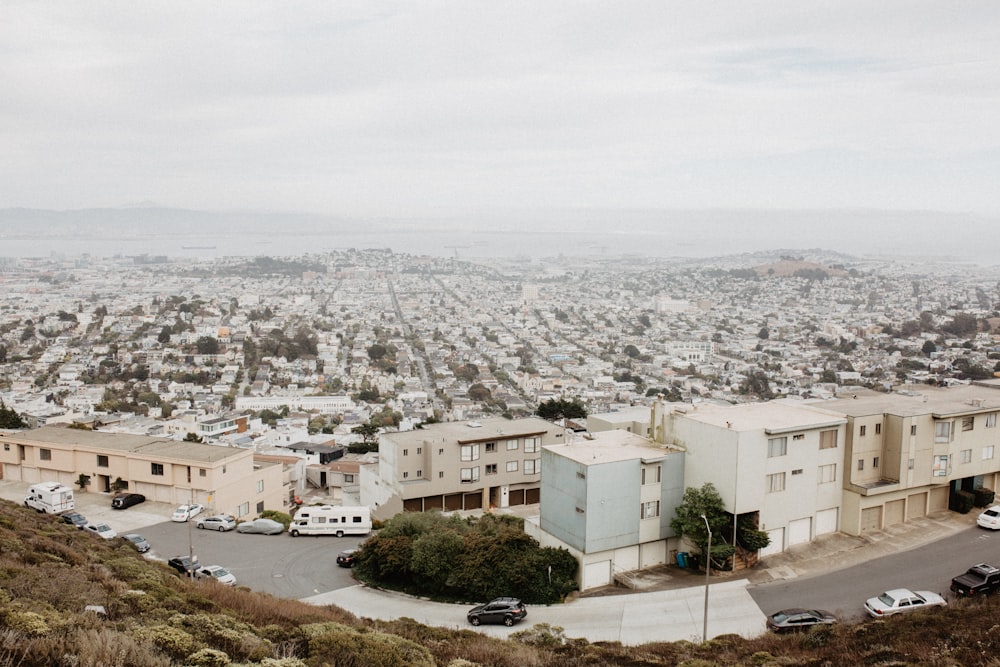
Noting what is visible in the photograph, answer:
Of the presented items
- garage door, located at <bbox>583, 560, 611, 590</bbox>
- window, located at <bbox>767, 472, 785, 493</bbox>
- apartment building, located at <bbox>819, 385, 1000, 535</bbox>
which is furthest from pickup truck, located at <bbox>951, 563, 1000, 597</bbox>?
garage door, located at <bbox>583, 560, 611, 590</bbox>

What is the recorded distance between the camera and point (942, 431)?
52.4ft

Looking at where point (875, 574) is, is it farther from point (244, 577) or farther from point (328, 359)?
point (328, 359)

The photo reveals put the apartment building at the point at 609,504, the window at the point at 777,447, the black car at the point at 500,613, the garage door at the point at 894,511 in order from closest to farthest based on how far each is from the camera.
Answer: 1. the black car at the point at 500,613
2. the apartment building at the point at 609,504
3. the window at the point at 777,447
4. the garage door at the point at 894,511

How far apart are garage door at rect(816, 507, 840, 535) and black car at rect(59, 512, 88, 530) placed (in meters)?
15.0

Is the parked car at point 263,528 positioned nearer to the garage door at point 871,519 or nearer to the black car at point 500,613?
the black car at point 500,613

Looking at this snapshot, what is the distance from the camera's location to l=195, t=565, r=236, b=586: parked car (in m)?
14.2

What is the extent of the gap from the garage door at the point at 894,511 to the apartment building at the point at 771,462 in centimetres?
102

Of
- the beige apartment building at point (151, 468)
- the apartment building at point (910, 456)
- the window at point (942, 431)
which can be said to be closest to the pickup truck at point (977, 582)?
the apartment building at point (910, 456)

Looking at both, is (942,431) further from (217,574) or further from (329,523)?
(217,574)

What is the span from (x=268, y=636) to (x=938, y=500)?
14.0 m

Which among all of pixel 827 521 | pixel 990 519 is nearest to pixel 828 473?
pixel 827 521

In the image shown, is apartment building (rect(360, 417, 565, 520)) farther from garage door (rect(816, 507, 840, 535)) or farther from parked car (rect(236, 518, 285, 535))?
garage door (rect(816, 507, 840, 535))

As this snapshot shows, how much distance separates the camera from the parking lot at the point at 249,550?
1493cm

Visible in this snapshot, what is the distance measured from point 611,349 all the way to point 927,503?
78.4 meters
